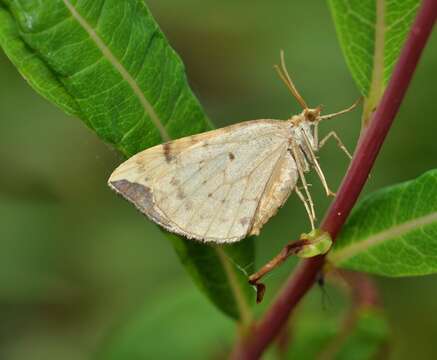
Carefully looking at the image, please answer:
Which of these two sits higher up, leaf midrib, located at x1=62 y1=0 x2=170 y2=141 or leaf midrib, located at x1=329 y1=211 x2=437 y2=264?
leaf midrib, located at x1=62 y1=0 x2=170 y2=141

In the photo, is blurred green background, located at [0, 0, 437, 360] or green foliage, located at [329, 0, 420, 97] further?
blurred green background, located at [0, 0, 437, 360]

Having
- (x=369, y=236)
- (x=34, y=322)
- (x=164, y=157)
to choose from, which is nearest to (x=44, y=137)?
(x=34, y=322)

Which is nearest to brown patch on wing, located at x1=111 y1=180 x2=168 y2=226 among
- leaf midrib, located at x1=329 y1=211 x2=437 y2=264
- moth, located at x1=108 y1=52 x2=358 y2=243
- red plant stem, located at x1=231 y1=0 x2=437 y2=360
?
moth, located at x1=108 y1=52 x2=358 y2=243

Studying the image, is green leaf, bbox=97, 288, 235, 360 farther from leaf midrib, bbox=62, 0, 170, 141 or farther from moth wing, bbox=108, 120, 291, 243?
leaf midrib, bbox=62, 0, 170, 141

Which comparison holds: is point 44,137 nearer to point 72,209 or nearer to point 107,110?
point 72,209

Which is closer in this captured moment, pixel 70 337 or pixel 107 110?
pixel 107 110

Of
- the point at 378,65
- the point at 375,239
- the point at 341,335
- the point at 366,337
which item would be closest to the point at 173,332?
the point at 341,335
